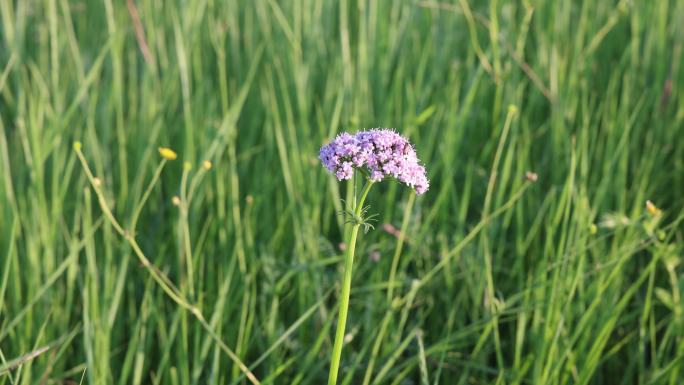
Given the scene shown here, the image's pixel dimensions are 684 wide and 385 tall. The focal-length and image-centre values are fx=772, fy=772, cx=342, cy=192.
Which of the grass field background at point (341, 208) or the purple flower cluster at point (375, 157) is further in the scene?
the grass field background at point (341, 208)

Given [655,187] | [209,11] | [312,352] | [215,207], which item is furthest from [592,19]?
[312,352]

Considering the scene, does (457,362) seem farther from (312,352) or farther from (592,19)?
(592,19)

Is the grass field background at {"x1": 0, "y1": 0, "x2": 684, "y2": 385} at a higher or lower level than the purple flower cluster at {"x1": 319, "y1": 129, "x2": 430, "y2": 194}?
lower

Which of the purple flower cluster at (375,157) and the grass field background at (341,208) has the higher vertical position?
the purple flower cluster at (375,157)

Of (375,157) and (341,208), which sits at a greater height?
(375,157)

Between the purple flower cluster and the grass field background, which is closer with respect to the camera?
the purple flower cluster

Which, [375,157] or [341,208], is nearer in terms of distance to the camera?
[375,157]
